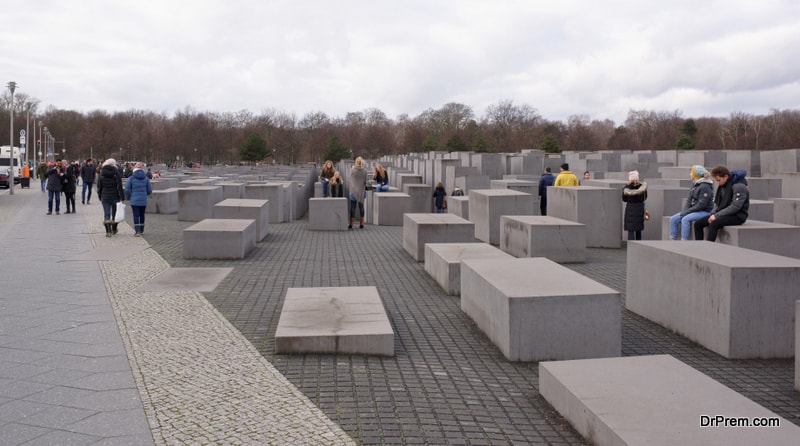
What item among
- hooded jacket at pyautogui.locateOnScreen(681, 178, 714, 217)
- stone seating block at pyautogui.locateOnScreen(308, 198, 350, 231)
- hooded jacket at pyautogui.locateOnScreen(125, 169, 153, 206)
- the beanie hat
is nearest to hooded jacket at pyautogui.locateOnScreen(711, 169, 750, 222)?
hooded jacket at pyautogui.locateOnScreen(681, 178, 714, 217)

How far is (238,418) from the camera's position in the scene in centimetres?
492

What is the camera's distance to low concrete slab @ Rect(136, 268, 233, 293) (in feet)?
32.3

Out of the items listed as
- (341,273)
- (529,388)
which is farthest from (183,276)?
(529,388)

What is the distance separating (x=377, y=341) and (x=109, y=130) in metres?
95.2

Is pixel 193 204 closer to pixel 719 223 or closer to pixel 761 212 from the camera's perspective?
pixel 761 212

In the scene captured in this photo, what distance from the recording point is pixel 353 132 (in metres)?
88.1

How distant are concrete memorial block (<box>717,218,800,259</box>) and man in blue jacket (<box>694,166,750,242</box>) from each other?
114 mm

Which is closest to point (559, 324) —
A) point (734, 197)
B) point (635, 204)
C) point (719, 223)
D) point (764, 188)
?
point (719, 223)

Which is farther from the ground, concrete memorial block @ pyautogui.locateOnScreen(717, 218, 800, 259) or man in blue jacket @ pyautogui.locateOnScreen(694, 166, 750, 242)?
man in blue jacket @ pyautogui.locateOnScreen(694, 166, 750, 242)

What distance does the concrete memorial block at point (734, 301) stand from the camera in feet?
21.8

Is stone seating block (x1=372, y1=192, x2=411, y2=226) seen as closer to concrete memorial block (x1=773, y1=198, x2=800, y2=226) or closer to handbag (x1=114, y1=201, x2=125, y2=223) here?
handbag (x1=114, y1=201, x2=125, y2=223)

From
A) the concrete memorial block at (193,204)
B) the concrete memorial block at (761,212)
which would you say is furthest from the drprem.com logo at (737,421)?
the concrete memorial block at (193,204)

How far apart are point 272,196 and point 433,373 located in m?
15.0

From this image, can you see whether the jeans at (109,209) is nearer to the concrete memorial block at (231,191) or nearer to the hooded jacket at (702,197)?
the concrete memorial block at (231,191)
